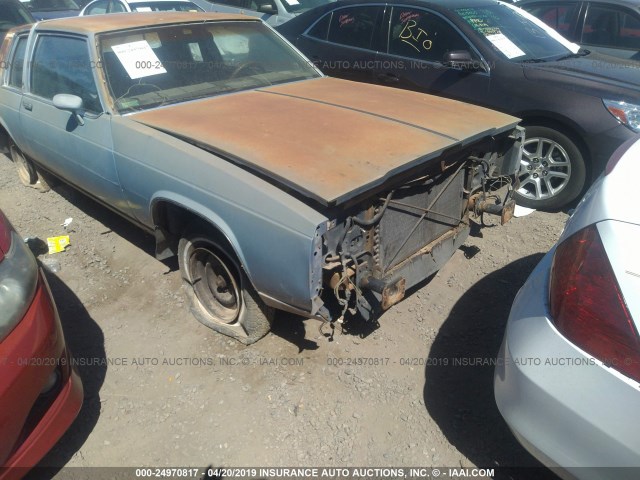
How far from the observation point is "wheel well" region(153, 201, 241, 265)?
2680 mm

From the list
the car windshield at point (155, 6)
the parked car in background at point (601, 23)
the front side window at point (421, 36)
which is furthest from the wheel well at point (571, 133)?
the car windshield at point (155, 6)

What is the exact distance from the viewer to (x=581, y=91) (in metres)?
4.00

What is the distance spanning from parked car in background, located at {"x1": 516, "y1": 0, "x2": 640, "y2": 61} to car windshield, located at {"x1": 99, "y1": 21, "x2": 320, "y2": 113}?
4451mm

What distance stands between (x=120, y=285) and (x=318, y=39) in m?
3.67

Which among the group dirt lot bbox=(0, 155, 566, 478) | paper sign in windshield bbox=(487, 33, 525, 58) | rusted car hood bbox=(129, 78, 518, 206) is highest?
paper sign in windshield bbox=(487, 33, 525, 58)

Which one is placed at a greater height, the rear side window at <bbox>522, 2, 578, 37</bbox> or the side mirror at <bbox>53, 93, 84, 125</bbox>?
the rear side window at <bbox>522, 2, 578, 37</bbox>

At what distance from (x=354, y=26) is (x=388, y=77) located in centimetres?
82

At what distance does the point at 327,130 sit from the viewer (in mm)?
2701

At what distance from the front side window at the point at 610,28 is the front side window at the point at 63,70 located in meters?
6.15

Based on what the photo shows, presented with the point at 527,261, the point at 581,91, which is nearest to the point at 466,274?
the point at 527,261

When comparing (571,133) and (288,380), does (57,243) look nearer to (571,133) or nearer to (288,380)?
(288,380)

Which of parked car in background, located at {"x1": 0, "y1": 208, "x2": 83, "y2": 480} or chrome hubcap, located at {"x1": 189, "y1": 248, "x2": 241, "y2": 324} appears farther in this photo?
chrome hubcap, located at {"x1": 189, "y1": 248, "x2": 241, "y2": 324}

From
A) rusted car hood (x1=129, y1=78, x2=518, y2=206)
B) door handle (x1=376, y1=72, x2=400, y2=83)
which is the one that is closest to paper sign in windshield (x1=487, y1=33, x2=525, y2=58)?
door handle (x1=376, y1=72, x2=400, y2=83)

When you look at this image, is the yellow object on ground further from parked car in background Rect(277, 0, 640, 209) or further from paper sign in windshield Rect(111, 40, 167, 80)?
parked car in background Rect(277, 0, 640, 209)
